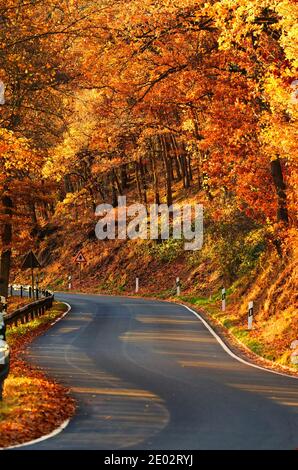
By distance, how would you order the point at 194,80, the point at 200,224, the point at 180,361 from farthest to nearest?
the point at 200,224
the point at 194,80
the point at 180,361

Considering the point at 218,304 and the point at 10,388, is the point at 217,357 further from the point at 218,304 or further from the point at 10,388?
the point at 218,304

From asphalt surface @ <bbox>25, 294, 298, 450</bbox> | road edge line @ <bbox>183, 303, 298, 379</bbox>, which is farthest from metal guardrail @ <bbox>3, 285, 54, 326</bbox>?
road edge line @ <bbox>183, 303, 298, 379</bbox>

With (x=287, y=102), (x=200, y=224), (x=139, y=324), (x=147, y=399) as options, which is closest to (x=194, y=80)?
(x=287, y=102)

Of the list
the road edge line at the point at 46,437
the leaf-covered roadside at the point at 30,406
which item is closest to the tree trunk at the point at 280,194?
the leaf-covered roadside at the point at 30,406

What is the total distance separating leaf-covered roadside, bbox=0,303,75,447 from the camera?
369 inches

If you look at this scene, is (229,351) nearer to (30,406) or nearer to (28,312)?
(30,406)

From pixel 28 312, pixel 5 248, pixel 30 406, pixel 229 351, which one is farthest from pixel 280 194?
pixel 30 406

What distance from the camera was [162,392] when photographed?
12562 millimetres

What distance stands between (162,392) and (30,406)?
2.85m

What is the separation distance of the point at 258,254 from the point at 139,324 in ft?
26.3

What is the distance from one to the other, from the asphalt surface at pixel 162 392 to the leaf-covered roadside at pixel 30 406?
315 millimetres

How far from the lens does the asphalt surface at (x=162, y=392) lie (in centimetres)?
906

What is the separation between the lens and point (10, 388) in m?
12.3

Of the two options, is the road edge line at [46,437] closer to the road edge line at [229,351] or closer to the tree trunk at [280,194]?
the road edge line at [229,351]
